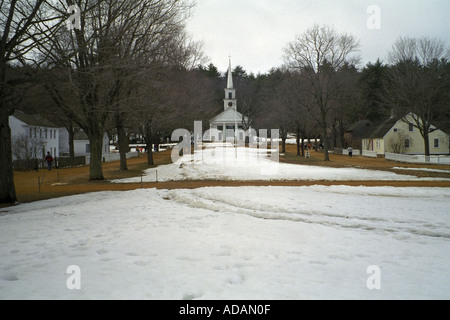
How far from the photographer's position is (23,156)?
3497 centimetres

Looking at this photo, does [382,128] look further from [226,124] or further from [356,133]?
[226,124]

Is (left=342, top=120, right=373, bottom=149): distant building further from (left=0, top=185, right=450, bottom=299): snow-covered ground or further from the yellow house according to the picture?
(left=0, top=185, right=450, bottom=299): snow-covered ground

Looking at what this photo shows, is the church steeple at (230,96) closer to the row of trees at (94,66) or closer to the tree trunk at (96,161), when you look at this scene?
the row of trees at (94,66)

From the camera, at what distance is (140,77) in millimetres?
20766

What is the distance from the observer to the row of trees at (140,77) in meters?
12.9

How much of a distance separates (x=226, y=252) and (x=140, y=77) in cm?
1673

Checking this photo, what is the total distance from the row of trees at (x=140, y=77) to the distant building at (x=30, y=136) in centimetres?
406

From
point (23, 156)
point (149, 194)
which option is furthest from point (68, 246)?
point (23, 156)

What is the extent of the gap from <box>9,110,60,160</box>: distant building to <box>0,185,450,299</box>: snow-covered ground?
86.7ft

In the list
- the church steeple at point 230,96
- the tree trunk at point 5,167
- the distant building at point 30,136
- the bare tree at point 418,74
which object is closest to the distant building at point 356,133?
the bare tree at point 418,74

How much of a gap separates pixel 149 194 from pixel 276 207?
19.9 feet

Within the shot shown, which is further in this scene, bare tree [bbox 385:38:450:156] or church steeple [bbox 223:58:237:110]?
church steeple [bbox 223:58:237:110]

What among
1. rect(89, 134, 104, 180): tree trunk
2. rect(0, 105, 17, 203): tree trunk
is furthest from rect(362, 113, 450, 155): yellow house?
rect(0, 105, 17, 203): tree trunk

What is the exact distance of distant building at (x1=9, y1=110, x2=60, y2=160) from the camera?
113 ft
